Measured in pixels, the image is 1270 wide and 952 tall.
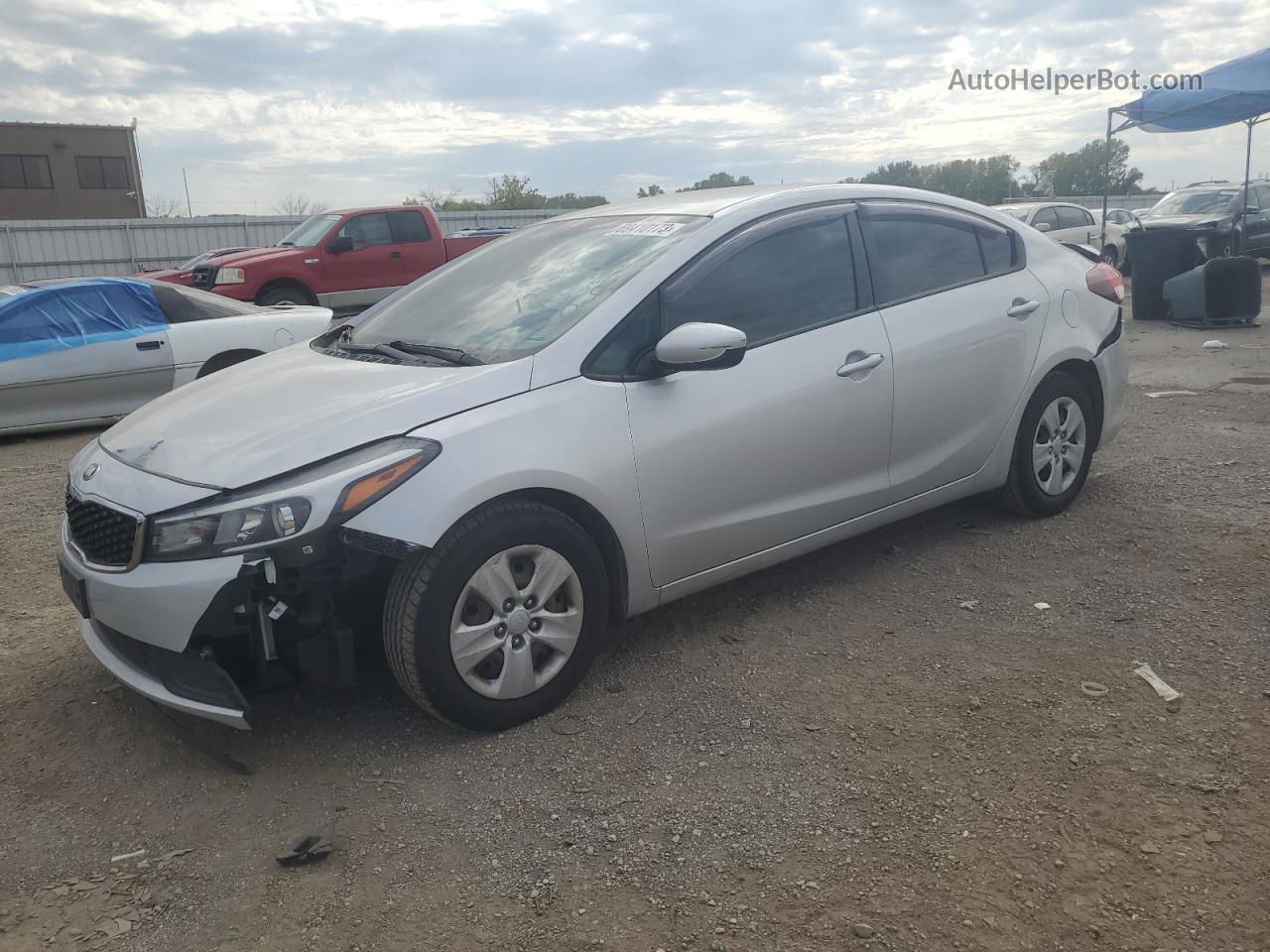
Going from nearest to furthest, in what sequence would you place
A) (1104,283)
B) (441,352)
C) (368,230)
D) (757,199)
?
1. (441,352)
2. (757,199)
3. (1104,283)
4. (368,230)

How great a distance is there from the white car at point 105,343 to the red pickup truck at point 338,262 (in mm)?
5893

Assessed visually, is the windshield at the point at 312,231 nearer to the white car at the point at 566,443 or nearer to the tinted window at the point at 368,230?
the tinted window at the point at 368,230

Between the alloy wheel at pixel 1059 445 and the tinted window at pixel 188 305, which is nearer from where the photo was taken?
the alloy wheel at pixel 1059 445

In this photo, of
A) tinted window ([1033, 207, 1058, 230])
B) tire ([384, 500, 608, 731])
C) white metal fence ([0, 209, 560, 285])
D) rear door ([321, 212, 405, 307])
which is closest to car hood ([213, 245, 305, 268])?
rear door ([321, 212, 405, 307])

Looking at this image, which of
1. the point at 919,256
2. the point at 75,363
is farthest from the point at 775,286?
the point at 75,363

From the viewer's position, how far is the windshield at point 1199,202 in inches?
730

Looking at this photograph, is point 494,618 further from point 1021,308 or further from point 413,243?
point 413,243

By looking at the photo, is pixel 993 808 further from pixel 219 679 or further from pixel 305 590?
pixel 219 679

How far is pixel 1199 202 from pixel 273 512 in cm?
2019

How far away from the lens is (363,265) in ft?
50.4

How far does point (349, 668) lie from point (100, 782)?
2.73 feet

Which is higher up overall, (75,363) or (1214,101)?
(1214,101)

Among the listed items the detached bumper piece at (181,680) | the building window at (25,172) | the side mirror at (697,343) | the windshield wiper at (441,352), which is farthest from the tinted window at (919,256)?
the building window at (25,172)

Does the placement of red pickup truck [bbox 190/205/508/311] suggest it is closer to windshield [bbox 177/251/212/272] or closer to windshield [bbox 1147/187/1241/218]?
windshield [bbox 177/251/212/272]
